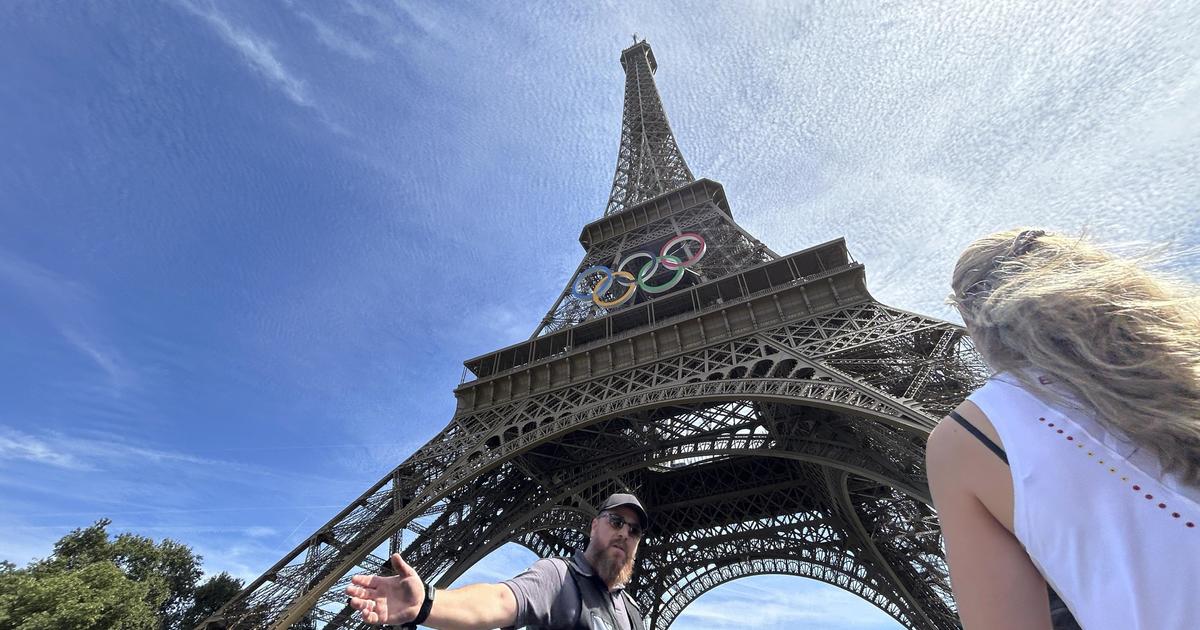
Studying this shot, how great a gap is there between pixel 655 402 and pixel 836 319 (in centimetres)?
500

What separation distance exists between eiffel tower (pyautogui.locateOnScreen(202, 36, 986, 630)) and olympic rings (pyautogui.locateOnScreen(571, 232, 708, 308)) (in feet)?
0.35

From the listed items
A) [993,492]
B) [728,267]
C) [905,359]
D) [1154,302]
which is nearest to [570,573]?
[993,492]

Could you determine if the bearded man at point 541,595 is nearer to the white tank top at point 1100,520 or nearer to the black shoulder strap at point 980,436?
the black shoulder strap at point 980,436

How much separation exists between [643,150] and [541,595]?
2791 centimetres

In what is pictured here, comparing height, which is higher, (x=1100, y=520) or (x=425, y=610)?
(x=425, y=610)

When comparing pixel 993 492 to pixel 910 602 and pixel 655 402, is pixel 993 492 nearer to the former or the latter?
pixel 655 402

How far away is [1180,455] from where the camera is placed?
1.03 metres

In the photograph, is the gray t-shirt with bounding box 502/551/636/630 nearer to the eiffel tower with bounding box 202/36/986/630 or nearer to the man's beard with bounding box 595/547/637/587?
the man's beard with bounding box 595/547/637/587

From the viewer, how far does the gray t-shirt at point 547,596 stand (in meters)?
2.02

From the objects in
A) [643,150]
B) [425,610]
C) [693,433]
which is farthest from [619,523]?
[643,150]

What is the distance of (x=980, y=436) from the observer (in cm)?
122

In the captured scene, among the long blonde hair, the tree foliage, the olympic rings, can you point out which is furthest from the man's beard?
the tree foliage

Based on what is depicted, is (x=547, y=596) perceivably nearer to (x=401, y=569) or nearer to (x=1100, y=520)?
(x=401, y=569)

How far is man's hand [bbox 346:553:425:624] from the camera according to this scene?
1662mm
